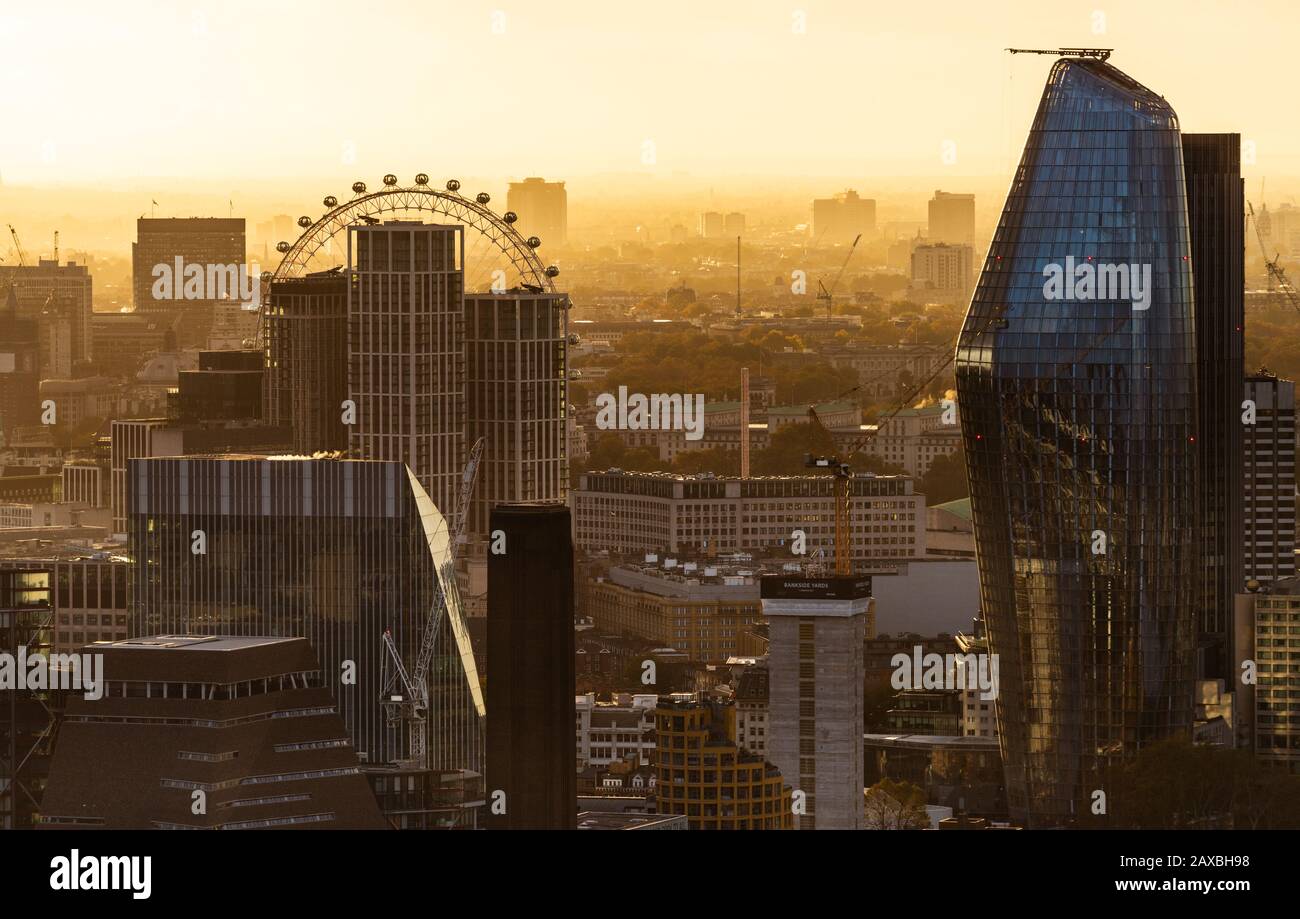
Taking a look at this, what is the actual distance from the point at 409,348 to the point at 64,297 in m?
53.6

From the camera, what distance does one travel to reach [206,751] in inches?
1710

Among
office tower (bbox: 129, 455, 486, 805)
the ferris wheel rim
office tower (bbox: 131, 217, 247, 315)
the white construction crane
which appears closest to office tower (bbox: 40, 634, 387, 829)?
the white construction crane

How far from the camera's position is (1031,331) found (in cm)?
6800

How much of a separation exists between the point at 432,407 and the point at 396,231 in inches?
269

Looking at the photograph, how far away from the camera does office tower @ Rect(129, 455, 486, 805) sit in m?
60.1

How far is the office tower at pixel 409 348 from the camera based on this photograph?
101062 mm

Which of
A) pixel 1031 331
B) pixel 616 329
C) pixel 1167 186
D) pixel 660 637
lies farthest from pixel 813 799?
pixel 616 329

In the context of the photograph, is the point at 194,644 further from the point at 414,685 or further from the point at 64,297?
the point at 64,297

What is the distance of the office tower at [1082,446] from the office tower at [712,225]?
4977 cm

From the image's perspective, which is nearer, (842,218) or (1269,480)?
(1269,480)

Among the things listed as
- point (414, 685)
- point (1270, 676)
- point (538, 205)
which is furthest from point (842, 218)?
point (414, 685)

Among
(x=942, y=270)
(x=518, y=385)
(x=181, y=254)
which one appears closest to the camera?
(x=518, y=385)

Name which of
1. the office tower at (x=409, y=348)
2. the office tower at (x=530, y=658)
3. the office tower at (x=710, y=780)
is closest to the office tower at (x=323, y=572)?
the office tower at (x=530, y=658)

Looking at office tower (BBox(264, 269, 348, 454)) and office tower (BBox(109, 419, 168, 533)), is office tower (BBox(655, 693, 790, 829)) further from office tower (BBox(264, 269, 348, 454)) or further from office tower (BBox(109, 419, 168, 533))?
office tower (BBox(109, 419, 168, 533))
